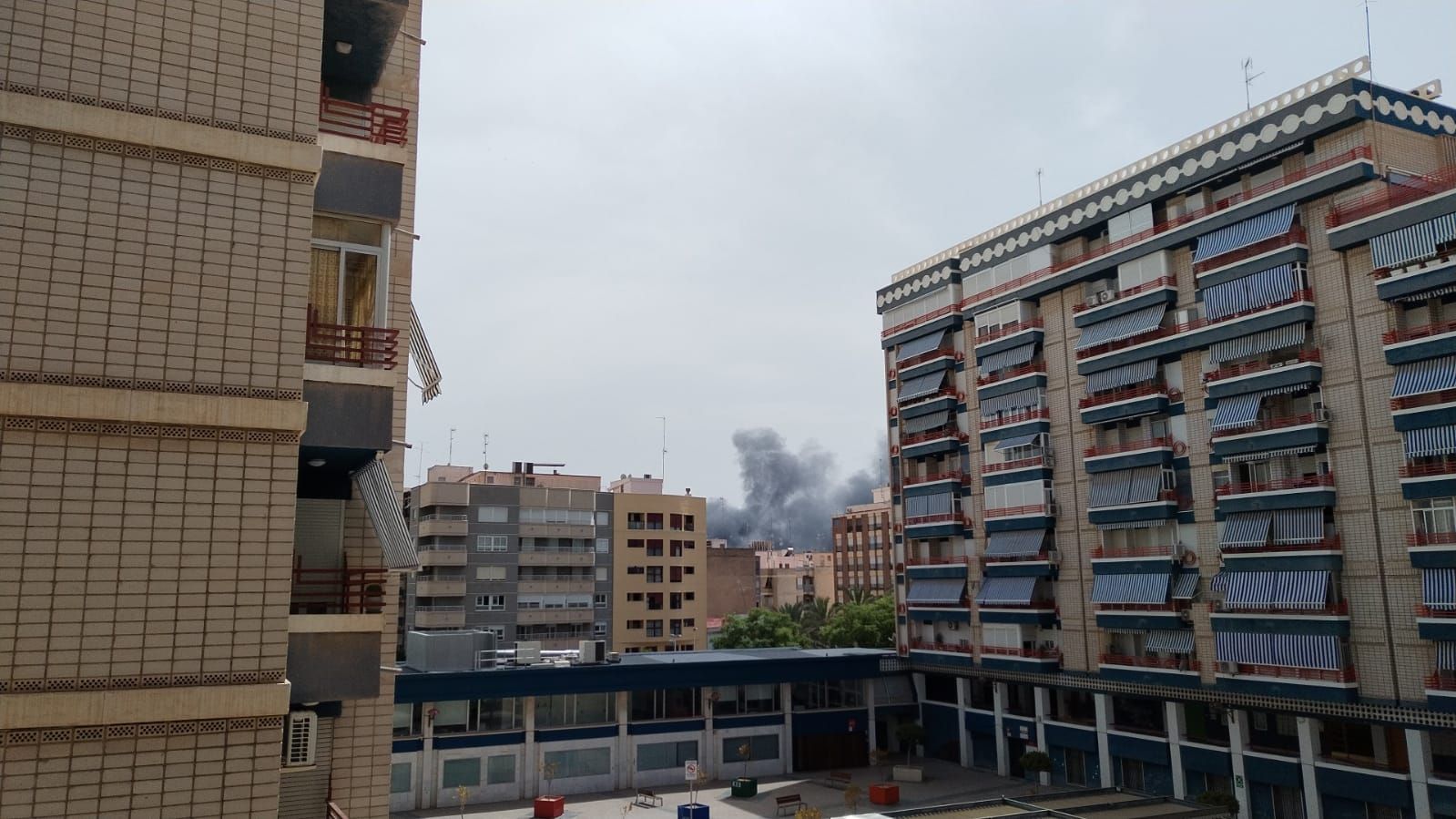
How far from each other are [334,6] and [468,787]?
134 feet

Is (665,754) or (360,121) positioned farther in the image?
(665,754)

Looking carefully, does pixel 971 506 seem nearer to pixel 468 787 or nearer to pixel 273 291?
pixel 468 787

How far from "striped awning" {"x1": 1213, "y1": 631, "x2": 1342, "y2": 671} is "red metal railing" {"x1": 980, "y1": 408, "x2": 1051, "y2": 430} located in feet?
45.1

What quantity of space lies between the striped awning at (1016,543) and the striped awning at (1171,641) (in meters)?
7.35

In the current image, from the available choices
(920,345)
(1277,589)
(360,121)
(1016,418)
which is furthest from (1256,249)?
(360,121)

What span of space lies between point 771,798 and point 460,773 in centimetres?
1447

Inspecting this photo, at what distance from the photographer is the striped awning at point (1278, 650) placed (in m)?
35.4

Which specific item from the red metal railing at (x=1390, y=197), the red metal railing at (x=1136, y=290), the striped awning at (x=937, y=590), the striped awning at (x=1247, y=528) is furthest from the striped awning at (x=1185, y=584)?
the red metal railing at (x=1390, y=197)

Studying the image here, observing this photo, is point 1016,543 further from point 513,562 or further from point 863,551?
point 863,551

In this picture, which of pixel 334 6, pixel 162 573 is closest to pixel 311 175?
pixel 334 6

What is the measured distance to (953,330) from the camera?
56.9 metres

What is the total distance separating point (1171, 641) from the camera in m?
42.1

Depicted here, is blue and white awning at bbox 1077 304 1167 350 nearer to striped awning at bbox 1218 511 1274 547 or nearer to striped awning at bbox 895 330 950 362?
striped awning at bbox 1218 511 1274 547

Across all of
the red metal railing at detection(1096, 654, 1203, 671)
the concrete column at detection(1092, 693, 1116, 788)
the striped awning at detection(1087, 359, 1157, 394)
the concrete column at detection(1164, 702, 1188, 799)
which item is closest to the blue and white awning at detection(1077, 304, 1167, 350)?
the striped awning at detection(1087, 359, 1157, 394)
